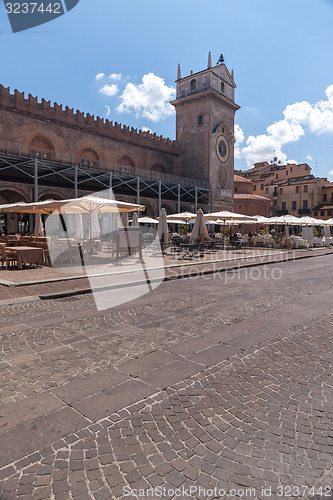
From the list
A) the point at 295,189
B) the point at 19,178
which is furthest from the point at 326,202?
the point at 19,178

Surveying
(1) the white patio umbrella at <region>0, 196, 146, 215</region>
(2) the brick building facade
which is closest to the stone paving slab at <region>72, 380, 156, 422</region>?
(1) the white patio umbrella at <region>0, 196, 146, 215</region>

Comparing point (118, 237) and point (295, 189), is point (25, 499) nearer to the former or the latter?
point (118, 237)

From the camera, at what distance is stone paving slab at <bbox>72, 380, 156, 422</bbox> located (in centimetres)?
239

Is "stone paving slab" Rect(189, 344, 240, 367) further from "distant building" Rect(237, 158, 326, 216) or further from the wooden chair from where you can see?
"distant building" Rect(237, 158, 326, 216)

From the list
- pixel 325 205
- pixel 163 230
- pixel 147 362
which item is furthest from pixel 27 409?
pixel 325 205

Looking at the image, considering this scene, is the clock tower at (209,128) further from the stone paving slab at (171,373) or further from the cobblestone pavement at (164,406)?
the stone paving slab at (171,373)

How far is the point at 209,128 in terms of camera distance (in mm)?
37500

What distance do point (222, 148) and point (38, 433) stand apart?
42.0 meters

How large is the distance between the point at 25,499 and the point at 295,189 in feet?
189

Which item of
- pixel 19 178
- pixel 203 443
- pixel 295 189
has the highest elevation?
pixel 295 189

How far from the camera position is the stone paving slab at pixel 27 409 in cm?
226

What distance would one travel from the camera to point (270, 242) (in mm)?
22859

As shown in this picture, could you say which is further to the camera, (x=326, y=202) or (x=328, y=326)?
(x=326, y=202)

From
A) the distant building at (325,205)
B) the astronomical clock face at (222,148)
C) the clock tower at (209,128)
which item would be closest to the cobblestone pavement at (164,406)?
the clock tower at (209,128)
